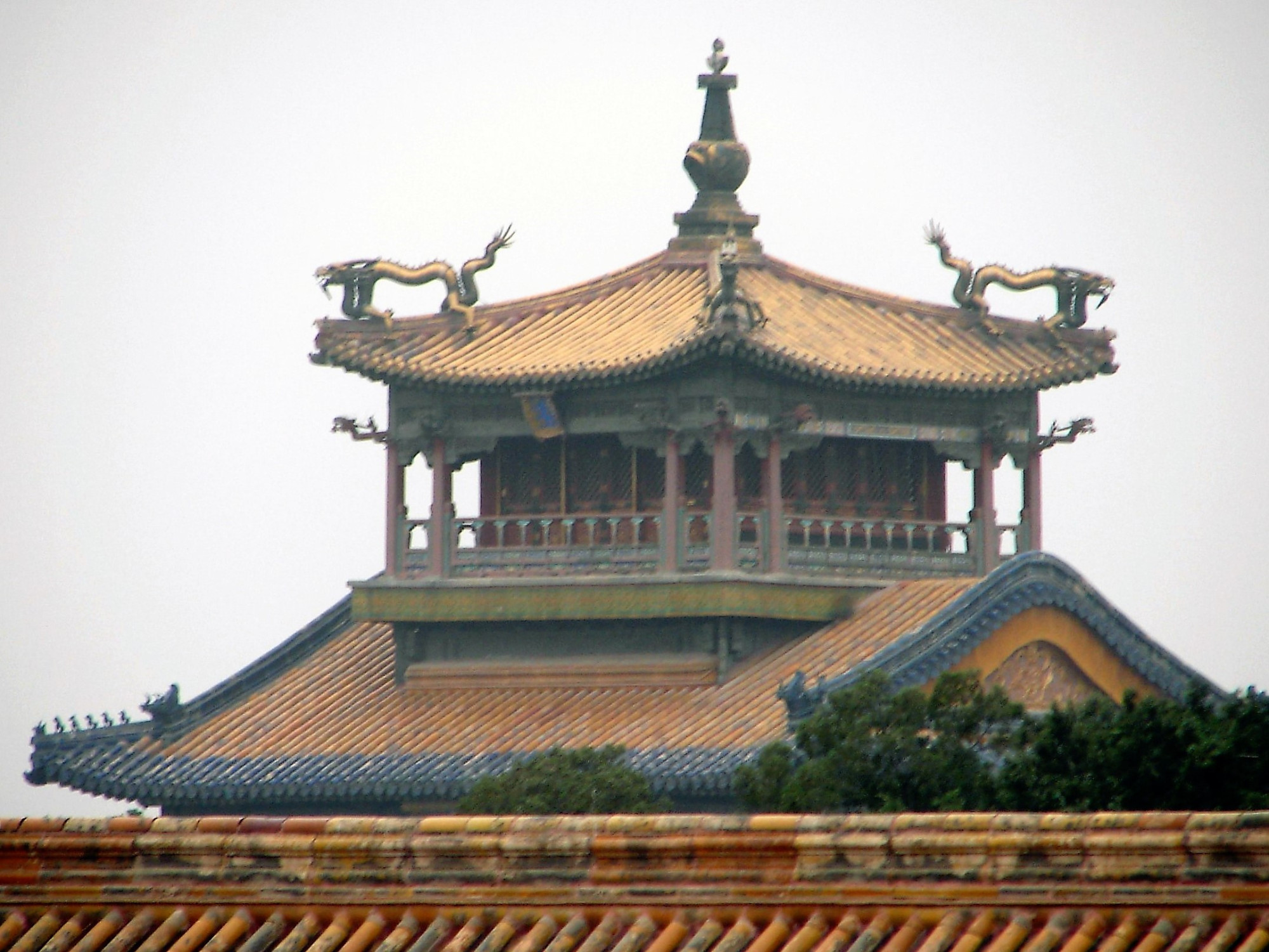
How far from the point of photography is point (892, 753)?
89.3 feet

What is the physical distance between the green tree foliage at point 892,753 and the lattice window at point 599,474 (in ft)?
30.0

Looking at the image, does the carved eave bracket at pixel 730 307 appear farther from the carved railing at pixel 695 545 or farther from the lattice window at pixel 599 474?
the lattice window at pixel 599 474

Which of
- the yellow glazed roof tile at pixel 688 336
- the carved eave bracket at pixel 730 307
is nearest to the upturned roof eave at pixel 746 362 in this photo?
the yellow glazed roof tile at pixel 688 336

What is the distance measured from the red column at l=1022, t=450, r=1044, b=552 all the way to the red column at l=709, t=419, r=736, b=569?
4.22 m

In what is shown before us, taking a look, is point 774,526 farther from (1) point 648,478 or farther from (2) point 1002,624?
(2) point 1002,624

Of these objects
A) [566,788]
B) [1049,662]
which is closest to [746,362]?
[1049,662]

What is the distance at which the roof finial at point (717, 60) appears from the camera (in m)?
39.6

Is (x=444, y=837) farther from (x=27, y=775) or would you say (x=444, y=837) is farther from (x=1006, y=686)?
(x=27, y=775)

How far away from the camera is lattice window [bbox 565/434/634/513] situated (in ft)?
123

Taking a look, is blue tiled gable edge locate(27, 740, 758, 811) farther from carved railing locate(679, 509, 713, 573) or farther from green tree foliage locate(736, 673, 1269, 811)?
green tree foliage locate(736, 673, 1269, 811)

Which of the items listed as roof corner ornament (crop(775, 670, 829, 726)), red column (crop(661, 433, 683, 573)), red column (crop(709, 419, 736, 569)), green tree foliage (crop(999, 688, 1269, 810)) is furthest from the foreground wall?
red column (crop(661, 433, 683, 573))

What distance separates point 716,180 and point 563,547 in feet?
16.6

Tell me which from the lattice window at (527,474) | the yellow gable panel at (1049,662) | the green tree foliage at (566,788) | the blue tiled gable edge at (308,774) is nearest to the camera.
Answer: the green tree foliage at (566,788)

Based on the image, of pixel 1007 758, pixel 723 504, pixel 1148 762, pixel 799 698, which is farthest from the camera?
pixel 723 504
